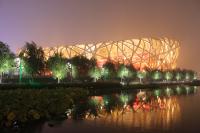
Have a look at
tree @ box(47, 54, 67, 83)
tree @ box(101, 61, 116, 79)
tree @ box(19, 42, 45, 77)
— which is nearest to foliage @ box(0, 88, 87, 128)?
tree @ box(19, 42, 45, 77)

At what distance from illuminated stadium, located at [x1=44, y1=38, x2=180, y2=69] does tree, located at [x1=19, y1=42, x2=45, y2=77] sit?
173ft

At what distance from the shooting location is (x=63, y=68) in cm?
7662

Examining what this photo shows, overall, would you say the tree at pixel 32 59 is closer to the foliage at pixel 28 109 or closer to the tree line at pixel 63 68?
the tree line at pixel 63 68

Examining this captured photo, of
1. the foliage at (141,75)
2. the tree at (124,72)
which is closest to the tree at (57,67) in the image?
the tree at (124,72)

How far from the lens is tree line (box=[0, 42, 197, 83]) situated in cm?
7294

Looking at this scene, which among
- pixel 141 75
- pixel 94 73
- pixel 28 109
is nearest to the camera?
pixel 28 109

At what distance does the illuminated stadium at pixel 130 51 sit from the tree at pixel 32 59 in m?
52.7

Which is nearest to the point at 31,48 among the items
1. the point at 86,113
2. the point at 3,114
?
the point at 86,113

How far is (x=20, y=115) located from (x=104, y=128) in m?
4.68

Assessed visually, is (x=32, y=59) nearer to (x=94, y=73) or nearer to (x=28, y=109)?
(x=94, y=73)

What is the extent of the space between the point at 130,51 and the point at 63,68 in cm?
5831

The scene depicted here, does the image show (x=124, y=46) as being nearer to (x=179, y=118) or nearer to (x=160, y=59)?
(x=160, y=59)

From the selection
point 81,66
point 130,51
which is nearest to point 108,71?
point 81,66

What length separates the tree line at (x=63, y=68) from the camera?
7294cm
